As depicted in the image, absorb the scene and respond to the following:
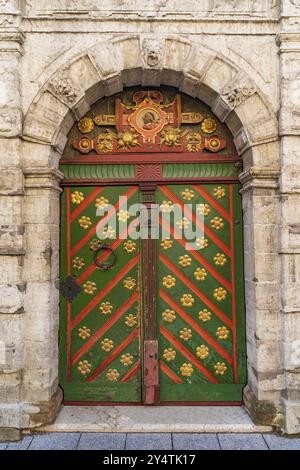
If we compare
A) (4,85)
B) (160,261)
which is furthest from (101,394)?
(4,85)

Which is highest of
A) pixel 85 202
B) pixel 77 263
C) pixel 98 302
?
pixel 85 202

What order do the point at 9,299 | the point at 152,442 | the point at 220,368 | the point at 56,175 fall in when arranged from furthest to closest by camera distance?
1. the point at 220,368
2. the point at 56,175
3. the point at 9,299
4. the point at 152,442

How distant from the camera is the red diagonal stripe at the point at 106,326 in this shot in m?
3.85

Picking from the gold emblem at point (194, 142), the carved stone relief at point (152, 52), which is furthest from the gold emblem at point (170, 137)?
the carved stone relief at point (152, 52)

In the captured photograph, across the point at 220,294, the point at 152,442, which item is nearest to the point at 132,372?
the point at 152,442

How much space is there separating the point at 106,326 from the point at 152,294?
0.54 m

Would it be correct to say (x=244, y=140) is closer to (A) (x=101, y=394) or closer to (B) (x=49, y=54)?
(B) (x=49, y=54)

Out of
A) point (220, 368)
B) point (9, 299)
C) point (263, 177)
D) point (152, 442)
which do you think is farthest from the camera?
point (220, 368)

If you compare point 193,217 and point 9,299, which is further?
point 193,217

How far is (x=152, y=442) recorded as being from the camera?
10.6ft

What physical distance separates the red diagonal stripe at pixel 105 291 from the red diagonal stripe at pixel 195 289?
30 cm

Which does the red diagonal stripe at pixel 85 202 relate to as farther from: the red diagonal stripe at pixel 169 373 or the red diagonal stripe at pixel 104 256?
the red diagonal stripe at pixel 169 373

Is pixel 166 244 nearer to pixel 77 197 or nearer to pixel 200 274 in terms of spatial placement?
pixel 200 274

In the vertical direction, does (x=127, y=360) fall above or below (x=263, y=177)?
below
